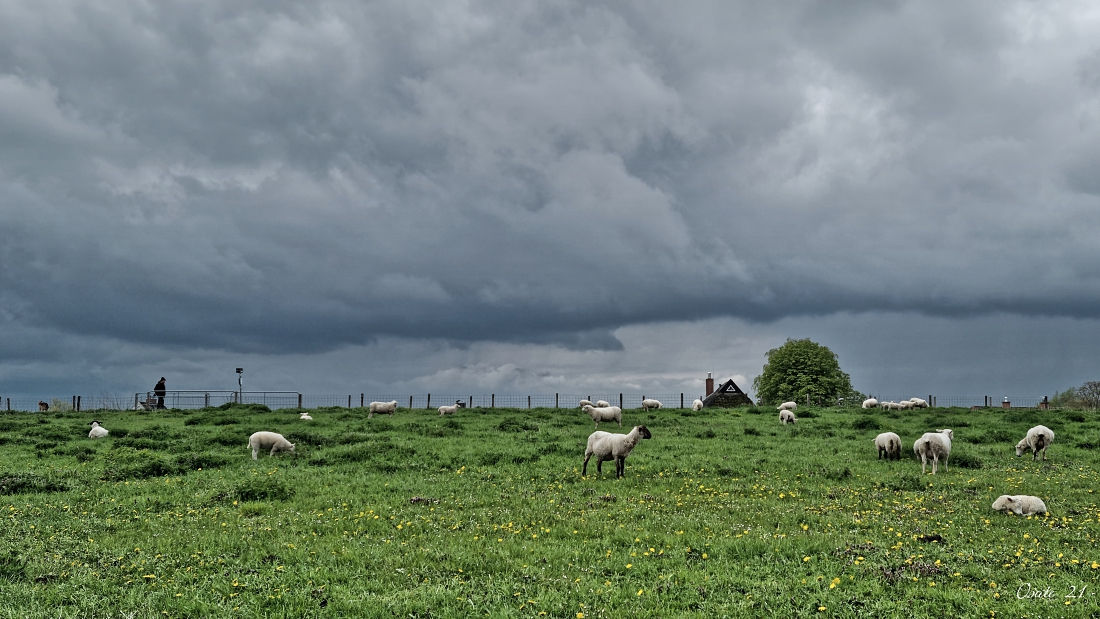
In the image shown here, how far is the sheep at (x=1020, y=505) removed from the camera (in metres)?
15.3

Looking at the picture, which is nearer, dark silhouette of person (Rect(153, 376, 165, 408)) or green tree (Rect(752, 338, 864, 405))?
dark silhouette of person (Rect(153, 376, 165, 408))

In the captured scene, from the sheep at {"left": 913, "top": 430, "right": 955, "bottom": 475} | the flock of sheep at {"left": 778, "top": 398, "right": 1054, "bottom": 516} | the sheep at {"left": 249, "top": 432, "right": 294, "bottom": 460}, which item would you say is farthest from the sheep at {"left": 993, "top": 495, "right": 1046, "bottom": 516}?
the sheep at {"left": 249, "top": 432, "right": 294, "bottom": 460}

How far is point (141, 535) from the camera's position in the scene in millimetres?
14148

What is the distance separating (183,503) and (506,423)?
21199mm

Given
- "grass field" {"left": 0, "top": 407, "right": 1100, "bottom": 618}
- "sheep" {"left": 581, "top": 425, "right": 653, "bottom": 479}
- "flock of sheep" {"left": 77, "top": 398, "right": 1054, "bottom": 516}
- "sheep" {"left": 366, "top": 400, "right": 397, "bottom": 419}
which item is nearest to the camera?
"grass field" {"left": 0, "top": 407, "right": 1100, "bottom": 618}

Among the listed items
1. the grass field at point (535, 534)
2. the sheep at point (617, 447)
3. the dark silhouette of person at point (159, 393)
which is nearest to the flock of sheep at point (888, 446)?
the sheep at point (617, 447)

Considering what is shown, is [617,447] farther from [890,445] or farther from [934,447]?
[890,445]

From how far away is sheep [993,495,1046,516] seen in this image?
1527 centimetres

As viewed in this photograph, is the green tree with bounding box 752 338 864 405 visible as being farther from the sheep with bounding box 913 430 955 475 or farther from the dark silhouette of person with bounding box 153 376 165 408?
the dark silhouette of person with bounding box 153 376 165 408

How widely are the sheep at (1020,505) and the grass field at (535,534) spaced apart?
14.0 inches

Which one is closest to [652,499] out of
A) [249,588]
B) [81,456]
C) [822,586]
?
[822,586]

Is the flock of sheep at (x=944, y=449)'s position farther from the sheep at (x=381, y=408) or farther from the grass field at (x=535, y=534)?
the sheep at (x=381, y=408)

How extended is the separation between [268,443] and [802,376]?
75.8 meters

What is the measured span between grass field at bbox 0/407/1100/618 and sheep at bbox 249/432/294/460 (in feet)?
3.30
